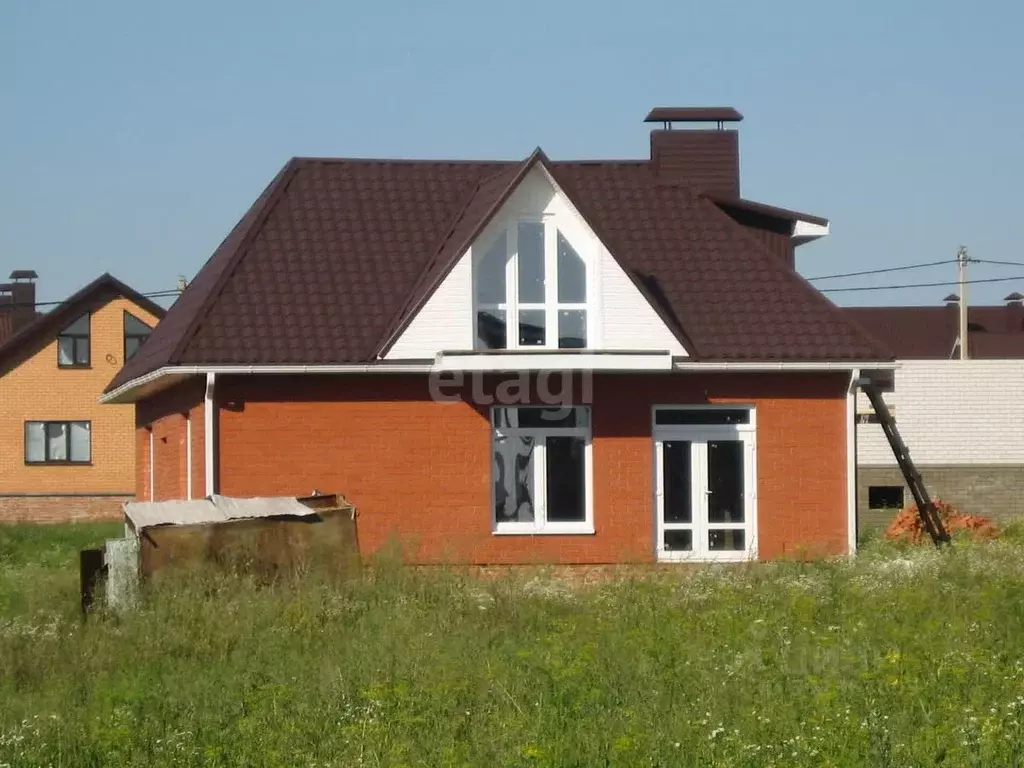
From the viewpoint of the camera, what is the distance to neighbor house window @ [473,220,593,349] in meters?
19.7

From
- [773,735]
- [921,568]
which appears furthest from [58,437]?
[773,735]

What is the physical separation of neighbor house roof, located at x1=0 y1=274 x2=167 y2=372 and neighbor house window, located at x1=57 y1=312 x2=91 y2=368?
0.22 m

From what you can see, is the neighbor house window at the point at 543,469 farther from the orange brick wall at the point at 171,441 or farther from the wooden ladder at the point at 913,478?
the wooden ladder at the point at 913,478

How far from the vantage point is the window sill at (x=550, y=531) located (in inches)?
781

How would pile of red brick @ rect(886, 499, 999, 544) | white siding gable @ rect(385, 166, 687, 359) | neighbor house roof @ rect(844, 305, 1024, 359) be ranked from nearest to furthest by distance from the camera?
white siding gable @ rect(385, 166, 687, 359)
pile of red brick @ rect(886, 499, 999, 544)
neighbor house roof @ rect(844, 305, 1024, 359)

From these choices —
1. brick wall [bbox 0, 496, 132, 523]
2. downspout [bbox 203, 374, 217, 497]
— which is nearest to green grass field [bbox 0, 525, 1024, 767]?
downspout [bbox 203, 374, 217, 497]

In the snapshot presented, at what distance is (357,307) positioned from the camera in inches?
803

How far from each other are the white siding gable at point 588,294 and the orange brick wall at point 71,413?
89.4ft

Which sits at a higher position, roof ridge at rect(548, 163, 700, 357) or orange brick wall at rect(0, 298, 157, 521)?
roof ridge at rect(548, 163, 700, 357)

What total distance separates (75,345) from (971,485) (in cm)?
2527

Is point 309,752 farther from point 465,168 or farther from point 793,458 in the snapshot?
point 465,168

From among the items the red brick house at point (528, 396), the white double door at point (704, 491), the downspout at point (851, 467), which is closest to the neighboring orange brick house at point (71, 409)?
the red brick house at point (528, 396)

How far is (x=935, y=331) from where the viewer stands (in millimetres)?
67875

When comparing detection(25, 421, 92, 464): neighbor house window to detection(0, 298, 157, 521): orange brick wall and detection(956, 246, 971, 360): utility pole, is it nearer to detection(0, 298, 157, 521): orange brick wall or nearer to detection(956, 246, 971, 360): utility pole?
detection(0, 298, 157, 521): orange brick wall
